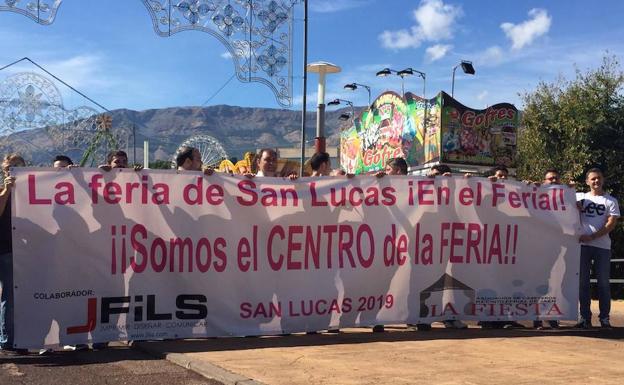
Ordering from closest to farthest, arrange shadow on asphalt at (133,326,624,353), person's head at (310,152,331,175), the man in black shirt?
1. the man in black shirt
2. shadow on asphalt at (133,326,624,353)
3. person's head at (310,152,331,175)

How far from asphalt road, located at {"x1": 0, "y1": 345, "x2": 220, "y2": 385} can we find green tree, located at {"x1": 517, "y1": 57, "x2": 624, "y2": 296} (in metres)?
12.1

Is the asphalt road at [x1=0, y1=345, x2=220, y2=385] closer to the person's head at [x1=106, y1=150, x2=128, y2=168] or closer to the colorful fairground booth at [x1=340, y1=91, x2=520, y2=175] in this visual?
the person's head at [x1=106, y1=150, x2=128, y2=168]

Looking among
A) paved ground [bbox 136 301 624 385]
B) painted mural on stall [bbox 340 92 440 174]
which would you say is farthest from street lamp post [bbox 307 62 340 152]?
paved ground [bbox 136 301 624 385]

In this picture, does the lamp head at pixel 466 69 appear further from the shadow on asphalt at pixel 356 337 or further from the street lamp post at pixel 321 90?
the shadow on asphalt at pixel 356 337

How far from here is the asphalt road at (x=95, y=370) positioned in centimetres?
508

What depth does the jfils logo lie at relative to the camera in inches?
240

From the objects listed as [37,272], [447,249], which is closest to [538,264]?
[447,249]

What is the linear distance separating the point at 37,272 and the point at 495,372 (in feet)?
13.4

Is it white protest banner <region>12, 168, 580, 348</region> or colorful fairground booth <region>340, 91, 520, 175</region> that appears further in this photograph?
colorful fairground booth <region>340, 91, 520, 175</region>

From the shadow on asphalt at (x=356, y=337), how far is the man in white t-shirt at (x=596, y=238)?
0.34 meters

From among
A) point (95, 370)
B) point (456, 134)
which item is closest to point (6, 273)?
point (95, 370)

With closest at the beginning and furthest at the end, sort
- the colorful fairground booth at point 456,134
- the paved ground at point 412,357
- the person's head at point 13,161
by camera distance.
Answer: the paved ground at point 412,357, the person's head at point 13,161, the colorful fairground booth at point 456,134

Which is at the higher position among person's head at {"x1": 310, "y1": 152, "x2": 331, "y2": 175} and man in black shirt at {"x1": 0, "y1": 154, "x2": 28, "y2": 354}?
person's head at {"x1": 310, "y1": 152, "x2": 331, "y2": 175}

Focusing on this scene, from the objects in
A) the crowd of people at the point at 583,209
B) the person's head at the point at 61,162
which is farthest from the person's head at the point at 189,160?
the person's head at the point at 61,162
